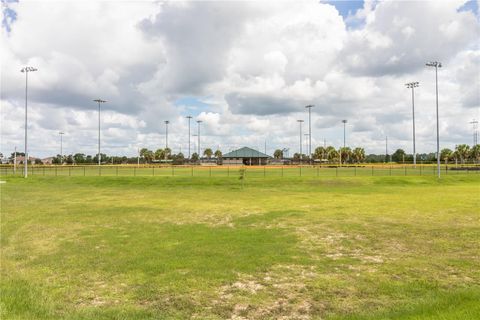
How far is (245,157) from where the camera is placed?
443 feet

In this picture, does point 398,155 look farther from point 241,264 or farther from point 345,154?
point 241,264

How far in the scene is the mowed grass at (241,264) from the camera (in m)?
7.56

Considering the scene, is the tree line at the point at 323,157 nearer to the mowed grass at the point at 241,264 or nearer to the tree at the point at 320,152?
the tree at the point at 320,152

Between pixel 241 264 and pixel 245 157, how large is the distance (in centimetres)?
12462

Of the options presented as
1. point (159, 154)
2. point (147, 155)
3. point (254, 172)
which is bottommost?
point (254, 172)

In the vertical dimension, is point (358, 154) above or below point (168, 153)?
below

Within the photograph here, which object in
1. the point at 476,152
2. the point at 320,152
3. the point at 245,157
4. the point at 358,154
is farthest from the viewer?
the point at 320,152

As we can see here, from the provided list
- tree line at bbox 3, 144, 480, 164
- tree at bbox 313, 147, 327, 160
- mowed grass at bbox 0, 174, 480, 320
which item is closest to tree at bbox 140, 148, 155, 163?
tree line at bbox 3, 144, 480, 164

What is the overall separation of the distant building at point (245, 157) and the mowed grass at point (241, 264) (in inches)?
4489

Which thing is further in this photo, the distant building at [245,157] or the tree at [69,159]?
the tree at [69,159]

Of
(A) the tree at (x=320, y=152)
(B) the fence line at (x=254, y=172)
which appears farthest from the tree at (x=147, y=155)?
(B) the fence line at (x=254, y=172)

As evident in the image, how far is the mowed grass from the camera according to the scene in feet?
24.8

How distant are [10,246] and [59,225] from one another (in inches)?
151

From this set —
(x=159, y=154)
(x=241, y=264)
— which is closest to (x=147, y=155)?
(x=159, y=154)
